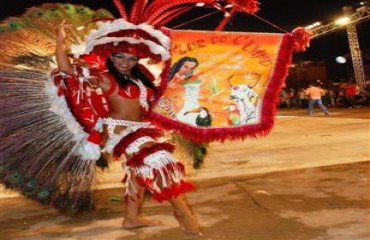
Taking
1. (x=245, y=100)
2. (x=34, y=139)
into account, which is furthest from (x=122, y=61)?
(x=245, y=100)

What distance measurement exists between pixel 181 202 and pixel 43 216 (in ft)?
5.23

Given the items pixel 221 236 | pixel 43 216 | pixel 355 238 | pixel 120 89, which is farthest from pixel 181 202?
pixel 43 216

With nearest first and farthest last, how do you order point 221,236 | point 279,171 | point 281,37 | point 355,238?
point 355,238, point 221,236, point 281,37, point 279,171

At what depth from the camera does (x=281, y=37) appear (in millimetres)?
4367

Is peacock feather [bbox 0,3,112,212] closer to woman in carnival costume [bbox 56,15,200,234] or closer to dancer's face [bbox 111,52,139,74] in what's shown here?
woman in carnival costume [bbox 56,15,200,234]

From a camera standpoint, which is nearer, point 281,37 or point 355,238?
point 355,238

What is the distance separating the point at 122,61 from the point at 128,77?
14 centimetres

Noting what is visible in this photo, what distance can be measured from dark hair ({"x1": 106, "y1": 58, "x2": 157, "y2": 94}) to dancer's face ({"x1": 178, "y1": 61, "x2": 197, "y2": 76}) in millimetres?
421

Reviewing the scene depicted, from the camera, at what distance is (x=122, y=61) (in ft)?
12.3

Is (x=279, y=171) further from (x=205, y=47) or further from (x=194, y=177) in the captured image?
(x=205, y=47)

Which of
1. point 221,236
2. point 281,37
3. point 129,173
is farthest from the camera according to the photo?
point 281,37

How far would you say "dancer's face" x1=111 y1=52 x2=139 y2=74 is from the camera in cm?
375

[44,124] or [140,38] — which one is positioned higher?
[140,38]

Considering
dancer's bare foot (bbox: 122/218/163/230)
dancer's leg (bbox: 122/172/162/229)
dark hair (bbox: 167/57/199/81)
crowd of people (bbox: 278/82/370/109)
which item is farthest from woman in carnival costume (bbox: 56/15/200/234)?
crowd of people (bbox: 278/82/370/109)
